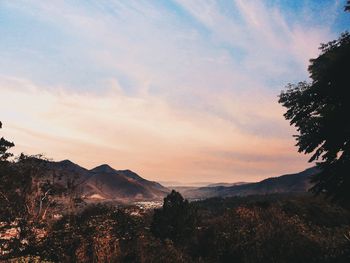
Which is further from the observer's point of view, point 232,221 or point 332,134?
point 232,221

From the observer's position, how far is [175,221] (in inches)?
797

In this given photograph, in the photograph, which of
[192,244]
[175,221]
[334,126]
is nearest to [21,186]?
[175,221]

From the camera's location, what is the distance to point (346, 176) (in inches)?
424

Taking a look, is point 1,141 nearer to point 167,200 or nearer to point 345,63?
point 167,200

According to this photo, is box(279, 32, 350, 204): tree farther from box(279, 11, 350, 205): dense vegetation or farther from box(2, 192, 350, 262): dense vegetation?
box(2, 192, 350, 262): dense vegetation

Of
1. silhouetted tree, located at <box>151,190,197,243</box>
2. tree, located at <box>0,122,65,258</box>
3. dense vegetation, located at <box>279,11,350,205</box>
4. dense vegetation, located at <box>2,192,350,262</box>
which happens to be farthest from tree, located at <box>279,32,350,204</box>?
tree, located at <box>0,122,65,258</box>

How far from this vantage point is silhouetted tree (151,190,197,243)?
19797mm

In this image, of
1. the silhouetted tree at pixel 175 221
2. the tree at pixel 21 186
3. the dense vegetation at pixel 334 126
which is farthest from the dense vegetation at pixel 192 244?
the tree at pixel 21 186

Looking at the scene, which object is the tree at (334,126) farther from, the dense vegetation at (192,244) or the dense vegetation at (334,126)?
the dense vegetation at (192,244)

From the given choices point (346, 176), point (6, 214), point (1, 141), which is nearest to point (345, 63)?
point (346, 176)

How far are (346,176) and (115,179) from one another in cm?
19354

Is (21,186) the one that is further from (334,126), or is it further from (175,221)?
(334,126)

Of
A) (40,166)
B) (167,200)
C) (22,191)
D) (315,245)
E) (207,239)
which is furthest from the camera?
(40,166)

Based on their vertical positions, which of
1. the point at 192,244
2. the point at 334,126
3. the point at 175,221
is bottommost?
the point at 192,244
